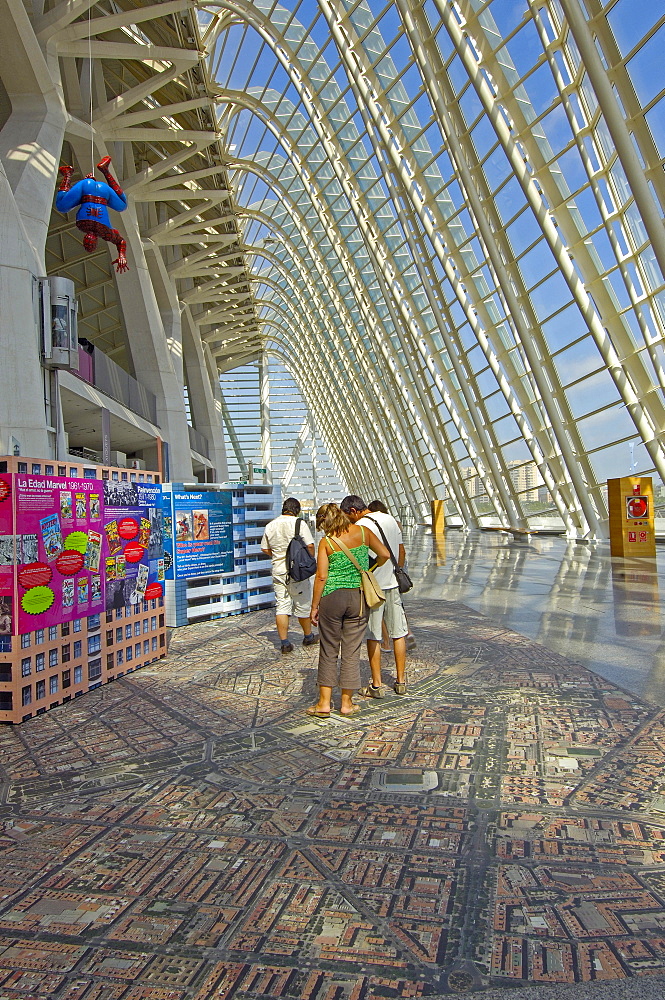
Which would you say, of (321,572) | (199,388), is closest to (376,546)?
(321,572)

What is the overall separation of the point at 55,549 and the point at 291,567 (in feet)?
8.86

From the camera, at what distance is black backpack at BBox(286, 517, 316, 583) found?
26.1ft

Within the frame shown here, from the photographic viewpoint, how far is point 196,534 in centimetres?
973

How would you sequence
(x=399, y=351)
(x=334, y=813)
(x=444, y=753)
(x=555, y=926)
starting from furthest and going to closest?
1. (x=399, y=351)
2. (x=444, y=753)
3. (x=334, y=813)
4. (x=555, y=926)

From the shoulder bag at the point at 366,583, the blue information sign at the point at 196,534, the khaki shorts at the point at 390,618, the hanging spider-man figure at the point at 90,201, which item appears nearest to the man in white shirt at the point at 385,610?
the khaki shorts at the point at 390,618

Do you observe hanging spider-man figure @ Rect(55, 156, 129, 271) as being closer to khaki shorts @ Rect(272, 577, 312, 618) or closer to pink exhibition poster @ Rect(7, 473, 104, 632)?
pink exhibition poster @ Rect(7, 473, 104, 632)

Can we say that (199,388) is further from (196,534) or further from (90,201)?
(196,534)

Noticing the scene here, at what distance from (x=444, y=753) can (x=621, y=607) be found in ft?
19.0

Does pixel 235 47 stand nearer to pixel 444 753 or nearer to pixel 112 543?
pixel 112 543

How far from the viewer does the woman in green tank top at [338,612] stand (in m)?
5.22

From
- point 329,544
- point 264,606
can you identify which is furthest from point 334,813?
point 264,606

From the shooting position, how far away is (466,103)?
61.8 feet

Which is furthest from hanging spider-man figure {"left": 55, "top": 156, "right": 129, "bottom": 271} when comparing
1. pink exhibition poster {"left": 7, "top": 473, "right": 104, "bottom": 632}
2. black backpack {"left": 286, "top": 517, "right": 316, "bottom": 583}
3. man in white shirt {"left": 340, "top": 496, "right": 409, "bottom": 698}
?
man in white shirt {"left": 340, "top": 496, "right": 409, "bottom": 698}

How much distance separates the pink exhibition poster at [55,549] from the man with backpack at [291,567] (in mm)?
2103
